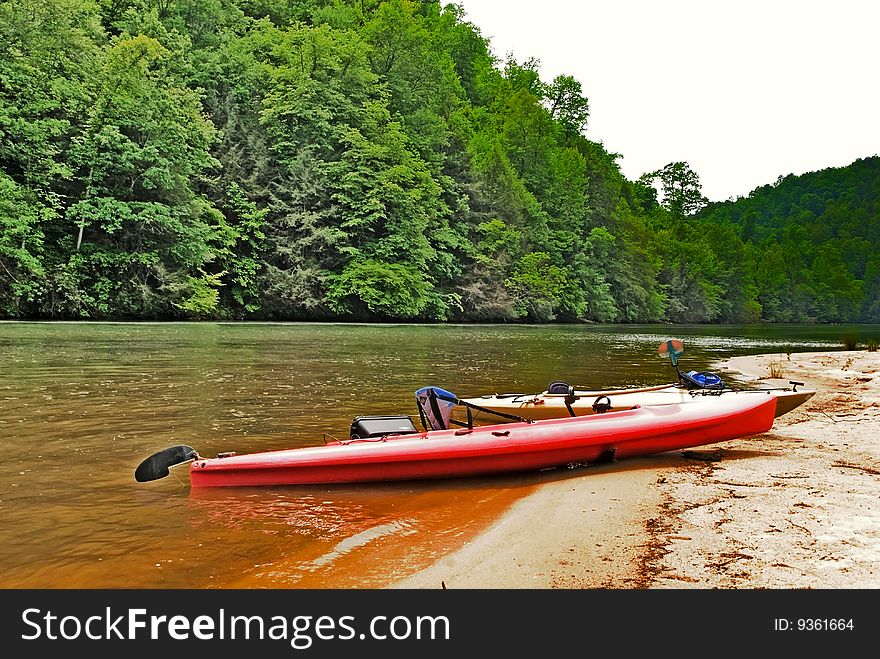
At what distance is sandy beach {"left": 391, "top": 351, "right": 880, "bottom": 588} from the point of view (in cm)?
338

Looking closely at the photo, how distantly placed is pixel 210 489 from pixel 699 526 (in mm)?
3556

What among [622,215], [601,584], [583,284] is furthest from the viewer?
[622,215]

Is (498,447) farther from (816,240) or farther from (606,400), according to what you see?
(816,240)

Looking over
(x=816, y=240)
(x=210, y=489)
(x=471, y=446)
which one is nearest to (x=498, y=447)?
(x=471, y=446)

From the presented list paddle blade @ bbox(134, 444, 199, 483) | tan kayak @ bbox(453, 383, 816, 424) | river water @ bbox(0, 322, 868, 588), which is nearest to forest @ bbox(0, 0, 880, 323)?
river water @ bbox(0, 322, 868, 588)

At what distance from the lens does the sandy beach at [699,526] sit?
3375mm

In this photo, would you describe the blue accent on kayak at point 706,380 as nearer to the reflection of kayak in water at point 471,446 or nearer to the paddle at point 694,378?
the paddle at point 694,378

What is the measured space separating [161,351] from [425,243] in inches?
859

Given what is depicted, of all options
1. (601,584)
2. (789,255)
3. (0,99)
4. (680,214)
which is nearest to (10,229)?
(0,99)

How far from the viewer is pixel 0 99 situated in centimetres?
2480

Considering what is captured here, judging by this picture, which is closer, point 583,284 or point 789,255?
point 583,284

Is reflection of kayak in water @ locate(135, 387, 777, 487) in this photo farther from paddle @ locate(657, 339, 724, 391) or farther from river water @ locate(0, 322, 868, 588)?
paddle @ locate(657, 339, 724, 391)
